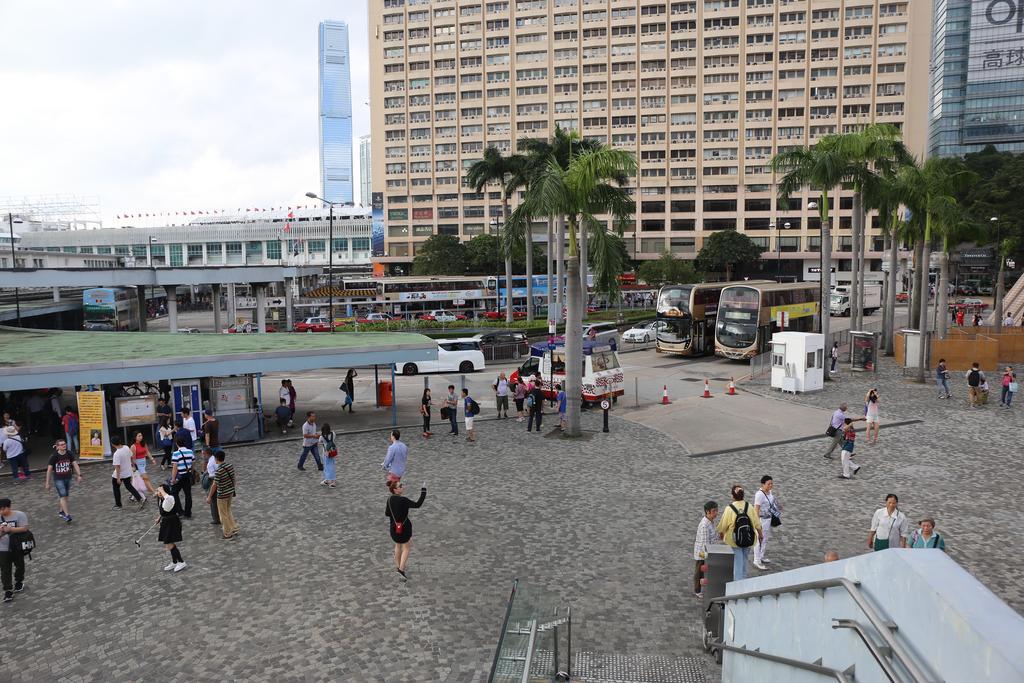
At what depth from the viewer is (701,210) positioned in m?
88.9

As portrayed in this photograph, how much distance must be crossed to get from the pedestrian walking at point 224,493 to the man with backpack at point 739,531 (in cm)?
761

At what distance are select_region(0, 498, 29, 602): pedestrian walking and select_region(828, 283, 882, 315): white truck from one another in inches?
2283

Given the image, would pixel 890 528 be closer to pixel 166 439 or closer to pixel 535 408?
pixel 535 408

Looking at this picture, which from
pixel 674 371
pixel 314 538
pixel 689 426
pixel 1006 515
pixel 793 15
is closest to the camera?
pixel 314 538

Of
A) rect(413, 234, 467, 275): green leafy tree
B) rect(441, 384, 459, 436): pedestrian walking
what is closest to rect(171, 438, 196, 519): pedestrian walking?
rect(441, 384, 459, 436): pedestrian walking

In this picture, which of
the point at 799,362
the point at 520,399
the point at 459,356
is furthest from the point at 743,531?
the point at 459,356

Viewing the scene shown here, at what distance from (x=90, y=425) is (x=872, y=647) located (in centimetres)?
1785

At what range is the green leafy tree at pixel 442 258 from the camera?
75.9 meters

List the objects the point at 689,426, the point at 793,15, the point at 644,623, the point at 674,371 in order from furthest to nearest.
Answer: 1. the point at 793,15
2. the point at 674,371
3. the point at 689,426
4. the point at 644,623

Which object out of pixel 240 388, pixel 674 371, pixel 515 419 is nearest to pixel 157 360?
pixel 240 388

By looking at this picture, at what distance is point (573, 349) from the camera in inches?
767

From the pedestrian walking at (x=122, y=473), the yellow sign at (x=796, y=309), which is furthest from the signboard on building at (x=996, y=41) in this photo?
the pedestrian walking at (x=122, y=473)

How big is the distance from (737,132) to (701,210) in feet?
31.9

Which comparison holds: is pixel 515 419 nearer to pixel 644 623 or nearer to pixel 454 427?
pixel 454 427
